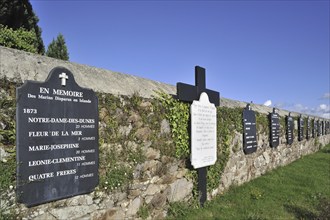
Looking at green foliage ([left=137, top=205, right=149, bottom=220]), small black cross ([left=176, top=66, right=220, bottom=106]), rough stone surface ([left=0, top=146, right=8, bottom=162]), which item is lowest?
green foliage ([left=137, top=205, right=149, bottom=220])

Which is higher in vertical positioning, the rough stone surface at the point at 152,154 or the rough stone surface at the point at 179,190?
the rough stone surface at the point at 152,154

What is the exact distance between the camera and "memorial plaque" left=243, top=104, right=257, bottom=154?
25.3 ft

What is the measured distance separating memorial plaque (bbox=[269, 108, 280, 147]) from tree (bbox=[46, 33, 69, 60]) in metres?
9.74

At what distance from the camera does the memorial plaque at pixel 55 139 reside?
289cm

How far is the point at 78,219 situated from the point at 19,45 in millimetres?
4673

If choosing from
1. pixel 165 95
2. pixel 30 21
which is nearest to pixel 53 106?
pixel 165 95

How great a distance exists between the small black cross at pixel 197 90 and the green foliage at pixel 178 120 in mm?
135

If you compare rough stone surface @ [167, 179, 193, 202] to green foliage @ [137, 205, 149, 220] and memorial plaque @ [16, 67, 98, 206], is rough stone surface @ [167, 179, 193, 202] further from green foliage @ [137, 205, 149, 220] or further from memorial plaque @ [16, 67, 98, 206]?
memorial plaque @ [16, 67, 98, 206]

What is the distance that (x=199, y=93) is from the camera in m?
5.66

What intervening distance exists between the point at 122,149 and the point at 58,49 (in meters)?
12.3

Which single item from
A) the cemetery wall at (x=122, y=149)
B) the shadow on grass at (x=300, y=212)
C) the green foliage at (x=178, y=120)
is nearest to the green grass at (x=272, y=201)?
the shadow on grass at (x=300, y=212)

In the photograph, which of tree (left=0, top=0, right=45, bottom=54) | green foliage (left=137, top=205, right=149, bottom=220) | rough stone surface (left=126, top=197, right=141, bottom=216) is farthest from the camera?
tree (left=0, top=0, right=45, bottom=54)

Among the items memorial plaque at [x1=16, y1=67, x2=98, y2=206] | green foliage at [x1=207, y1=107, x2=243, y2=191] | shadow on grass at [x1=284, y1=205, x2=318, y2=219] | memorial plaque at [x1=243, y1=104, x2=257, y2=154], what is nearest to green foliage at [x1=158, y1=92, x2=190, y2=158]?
green foliage at [x1=207, y1=107, x2=243, y2=191]

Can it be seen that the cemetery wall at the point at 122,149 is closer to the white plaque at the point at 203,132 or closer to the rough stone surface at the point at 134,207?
the rough stone surface at the point at 134,207
